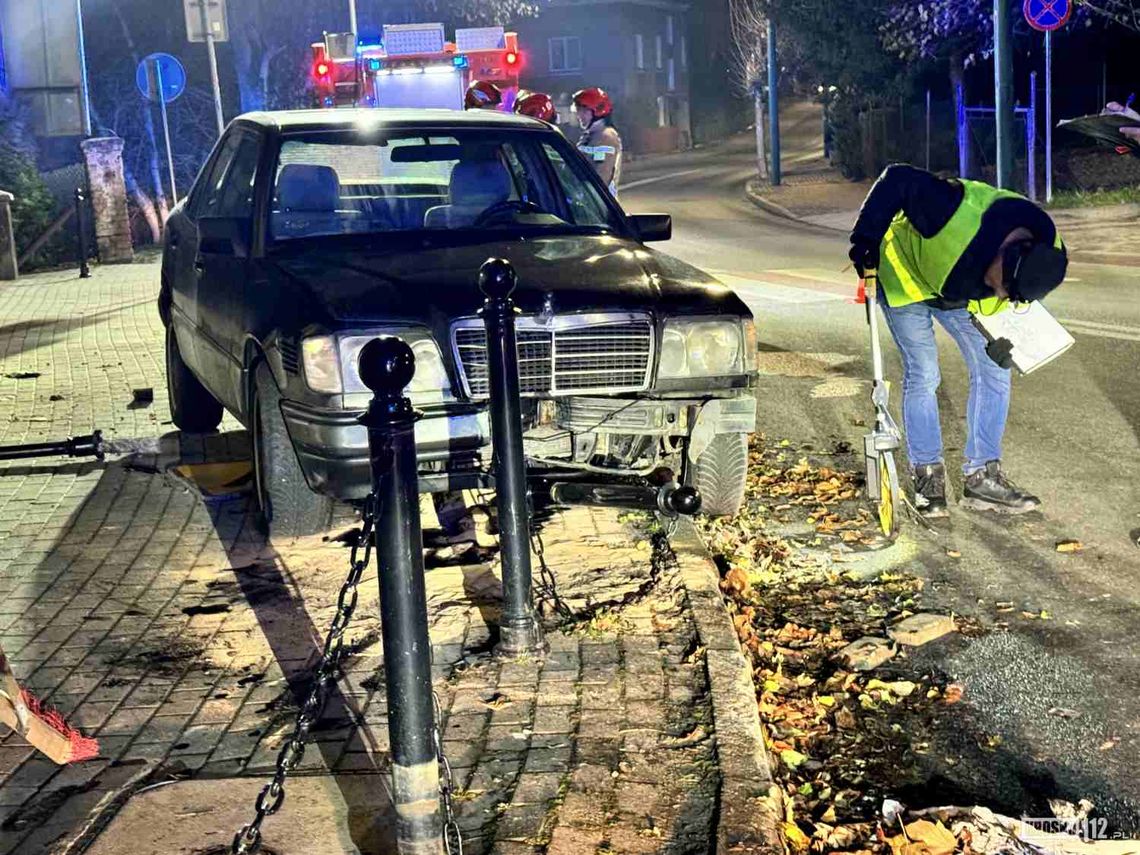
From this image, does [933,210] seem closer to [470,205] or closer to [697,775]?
[470,205]

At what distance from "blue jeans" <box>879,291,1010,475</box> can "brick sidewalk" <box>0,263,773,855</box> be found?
4.47 feet

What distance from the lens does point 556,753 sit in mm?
3990

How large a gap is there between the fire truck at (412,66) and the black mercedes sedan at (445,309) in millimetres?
19579

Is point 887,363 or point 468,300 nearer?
point 468,300

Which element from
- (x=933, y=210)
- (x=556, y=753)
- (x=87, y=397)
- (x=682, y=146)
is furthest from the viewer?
(x=682, y=146)

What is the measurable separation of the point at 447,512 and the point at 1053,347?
108 inches

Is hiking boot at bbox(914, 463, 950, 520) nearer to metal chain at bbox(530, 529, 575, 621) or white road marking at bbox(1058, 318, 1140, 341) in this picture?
metal chain at bbox(530, 529, 575, 621)

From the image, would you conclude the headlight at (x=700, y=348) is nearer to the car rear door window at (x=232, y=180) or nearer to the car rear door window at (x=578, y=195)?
the car rear door window at (x=578, y=195)

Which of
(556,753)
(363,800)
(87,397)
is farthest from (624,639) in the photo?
(87,397)

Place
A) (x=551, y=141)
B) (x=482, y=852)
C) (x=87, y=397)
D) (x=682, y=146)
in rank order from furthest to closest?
(x=682, y=146) < (x=87, y=397) < (x=551, y=141) < (x=482, y=852)

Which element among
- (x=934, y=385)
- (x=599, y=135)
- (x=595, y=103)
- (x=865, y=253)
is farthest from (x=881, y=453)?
(x=595, y=103)

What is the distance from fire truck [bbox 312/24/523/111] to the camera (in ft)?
86.6

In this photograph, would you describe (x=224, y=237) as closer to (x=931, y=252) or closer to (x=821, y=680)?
(x=931, y=252)

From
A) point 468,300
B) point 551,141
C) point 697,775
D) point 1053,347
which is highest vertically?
point 551,141
